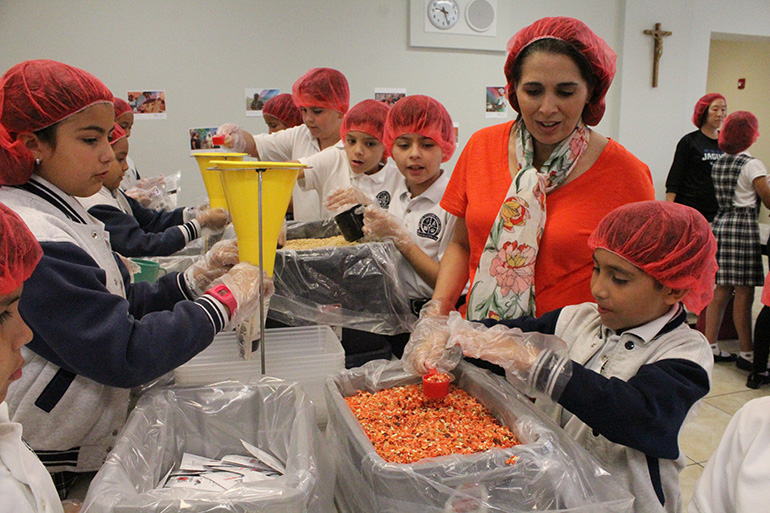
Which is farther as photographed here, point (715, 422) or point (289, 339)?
point (715, 422)

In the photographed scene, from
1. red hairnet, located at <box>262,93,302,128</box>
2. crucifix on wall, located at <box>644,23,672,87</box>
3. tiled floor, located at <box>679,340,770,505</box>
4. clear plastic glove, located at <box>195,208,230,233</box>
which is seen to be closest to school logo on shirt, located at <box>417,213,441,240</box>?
clear plastic glove, located at <box>195,208,230,233</box>

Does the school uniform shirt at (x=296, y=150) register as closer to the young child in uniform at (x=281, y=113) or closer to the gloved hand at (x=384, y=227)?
the young child in uniform at (x=281, y=113)

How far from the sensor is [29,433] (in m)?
0.94

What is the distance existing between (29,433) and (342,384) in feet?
1.83

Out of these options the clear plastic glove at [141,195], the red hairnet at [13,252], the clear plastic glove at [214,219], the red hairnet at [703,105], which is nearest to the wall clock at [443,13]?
the red hairnet at [703,105]

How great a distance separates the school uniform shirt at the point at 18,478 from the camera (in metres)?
0.63

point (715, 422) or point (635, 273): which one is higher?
point (635, 273)

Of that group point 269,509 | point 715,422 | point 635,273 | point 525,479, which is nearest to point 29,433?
point 269,509

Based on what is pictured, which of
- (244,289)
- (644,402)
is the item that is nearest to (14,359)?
(244,289)

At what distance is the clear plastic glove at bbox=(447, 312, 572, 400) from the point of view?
932mm

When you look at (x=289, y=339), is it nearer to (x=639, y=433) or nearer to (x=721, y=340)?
(x=639, y=433)

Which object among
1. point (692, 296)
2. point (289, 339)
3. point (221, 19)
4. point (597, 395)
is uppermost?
point (221, 19)

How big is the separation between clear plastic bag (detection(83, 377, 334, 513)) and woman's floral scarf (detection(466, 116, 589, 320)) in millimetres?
585

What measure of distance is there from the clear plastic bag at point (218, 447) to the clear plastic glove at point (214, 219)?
111 centimetres
